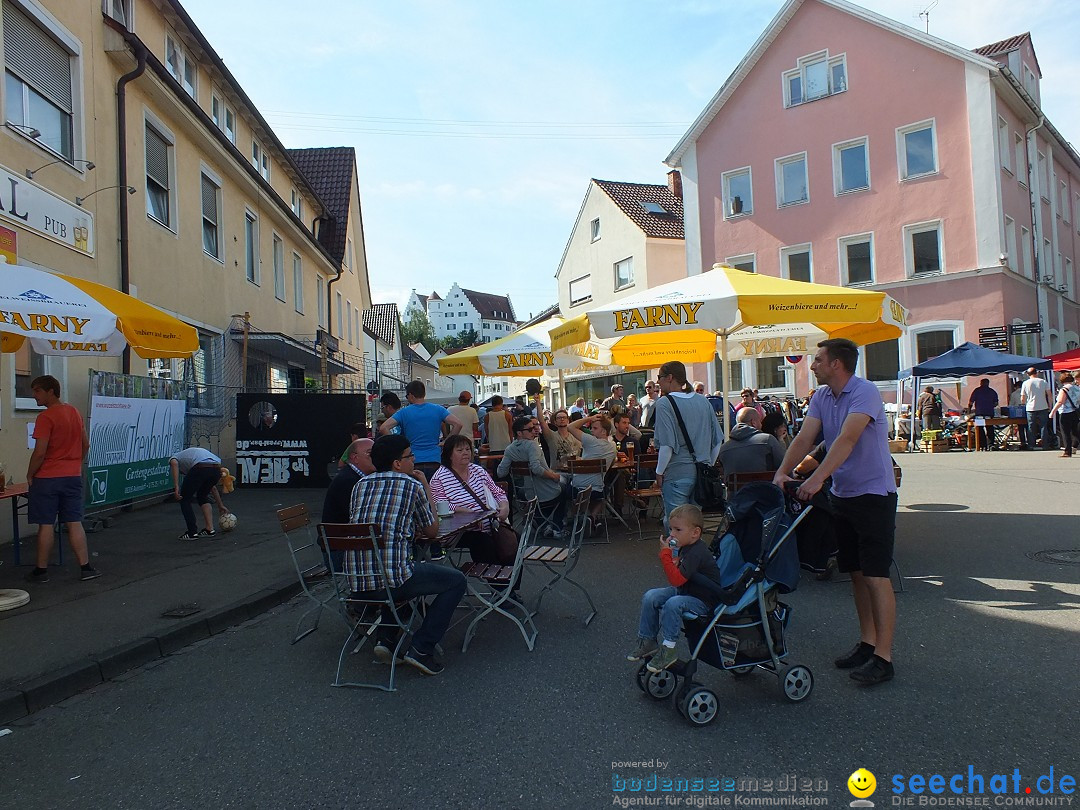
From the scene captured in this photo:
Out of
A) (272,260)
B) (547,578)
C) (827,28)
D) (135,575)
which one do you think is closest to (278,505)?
(135,575)

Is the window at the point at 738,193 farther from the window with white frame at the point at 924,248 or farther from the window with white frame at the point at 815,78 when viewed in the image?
the window with white frame at the point at 924,248

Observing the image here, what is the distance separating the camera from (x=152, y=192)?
41.9 ft

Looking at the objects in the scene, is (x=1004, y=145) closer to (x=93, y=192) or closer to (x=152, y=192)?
(x=152, y=192)

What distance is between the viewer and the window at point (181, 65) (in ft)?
46.0

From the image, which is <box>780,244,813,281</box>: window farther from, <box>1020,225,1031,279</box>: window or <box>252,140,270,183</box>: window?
<box>252,140,270,183</box>: window

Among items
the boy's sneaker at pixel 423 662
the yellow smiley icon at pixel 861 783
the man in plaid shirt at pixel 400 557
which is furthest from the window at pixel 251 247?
the yellow smiley icon at pixel 861 783

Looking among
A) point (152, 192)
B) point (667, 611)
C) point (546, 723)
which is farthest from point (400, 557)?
point (152, 192)

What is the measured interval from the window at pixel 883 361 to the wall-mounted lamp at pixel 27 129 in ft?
72.4

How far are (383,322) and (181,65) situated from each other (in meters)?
34.7

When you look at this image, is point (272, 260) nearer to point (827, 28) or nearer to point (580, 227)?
point (827, 28)

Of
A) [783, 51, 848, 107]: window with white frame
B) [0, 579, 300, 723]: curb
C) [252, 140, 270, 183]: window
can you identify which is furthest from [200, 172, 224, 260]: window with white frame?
[783, 51, 848, 107]: window with white frame

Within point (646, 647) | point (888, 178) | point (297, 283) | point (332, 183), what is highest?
point (332, 183)

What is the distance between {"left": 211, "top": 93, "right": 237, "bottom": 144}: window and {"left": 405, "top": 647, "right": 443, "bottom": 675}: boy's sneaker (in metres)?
14.7

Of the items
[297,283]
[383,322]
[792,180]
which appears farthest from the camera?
[383,322]
